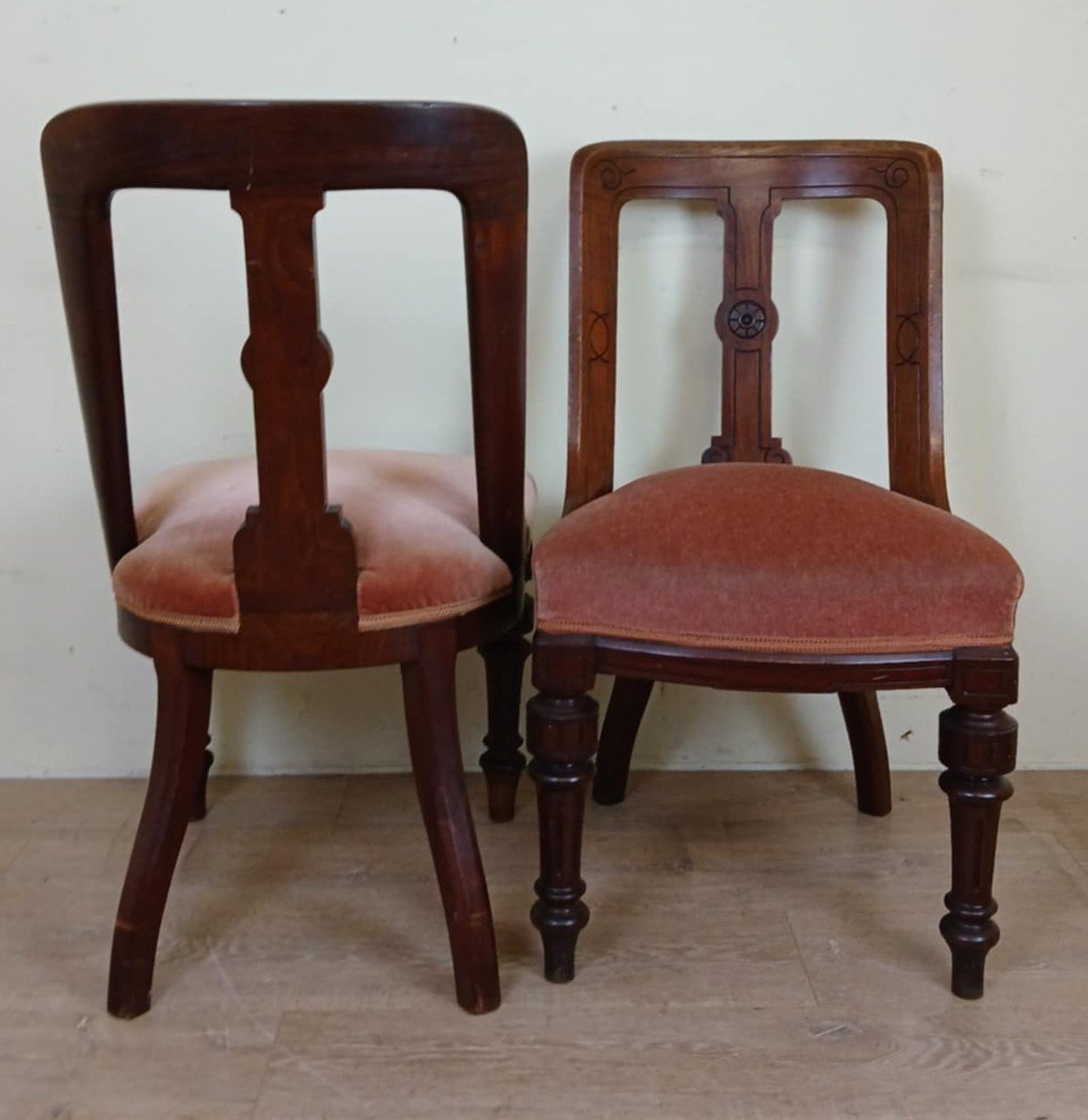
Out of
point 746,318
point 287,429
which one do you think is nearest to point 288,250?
point 287,429

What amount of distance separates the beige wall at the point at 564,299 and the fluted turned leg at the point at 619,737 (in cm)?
14

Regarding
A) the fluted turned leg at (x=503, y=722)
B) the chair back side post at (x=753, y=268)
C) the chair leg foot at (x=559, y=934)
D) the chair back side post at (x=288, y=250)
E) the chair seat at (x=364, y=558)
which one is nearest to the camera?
the chair back side post at (x=288, y=250)

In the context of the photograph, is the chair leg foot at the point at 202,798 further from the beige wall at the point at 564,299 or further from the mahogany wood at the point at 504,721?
the mahogany wood at the point at 504,721

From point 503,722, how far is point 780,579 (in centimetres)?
57

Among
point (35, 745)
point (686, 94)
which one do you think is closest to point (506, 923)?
point (35, 745)

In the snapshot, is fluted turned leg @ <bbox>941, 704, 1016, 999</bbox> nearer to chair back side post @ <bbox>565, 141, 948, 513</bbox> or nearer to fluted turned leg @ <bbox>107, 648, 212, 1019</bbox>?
chair back side post @ <bbox>565, 141, 948, 513</bbox>

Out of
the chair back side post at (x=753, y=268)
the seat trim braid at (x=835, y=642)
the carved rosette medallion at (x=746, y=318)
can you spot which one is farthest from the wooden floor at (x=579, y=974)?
the carved rosette medallion at (x=746, y=318)

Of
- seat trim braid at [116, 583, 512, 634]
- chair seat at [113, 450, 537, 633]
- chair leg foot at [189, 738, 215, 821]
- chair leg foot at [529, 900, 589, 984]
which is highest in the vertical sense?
chair seat at [113, 450, 537, 633]

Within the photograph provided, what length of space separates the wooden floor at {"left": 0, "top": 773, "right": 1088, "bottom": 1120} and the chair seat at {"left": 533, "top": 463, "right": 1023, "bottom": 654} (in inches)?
15.0

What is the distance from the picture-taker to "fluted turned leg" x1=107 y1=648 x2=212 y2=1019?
1.13m

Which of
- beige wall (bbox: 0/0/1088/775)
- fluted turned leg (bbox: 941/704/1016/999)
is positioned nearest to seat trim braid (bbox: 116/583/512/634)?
fluted turned leg (bbox: 941/704/1016/999)

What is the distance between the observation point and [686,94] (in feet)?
5.09

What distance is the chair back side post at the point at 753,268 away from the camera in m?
1.42

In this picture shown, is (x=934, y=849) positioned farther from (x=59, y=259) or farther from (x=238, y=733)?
(x=59, y=259)
